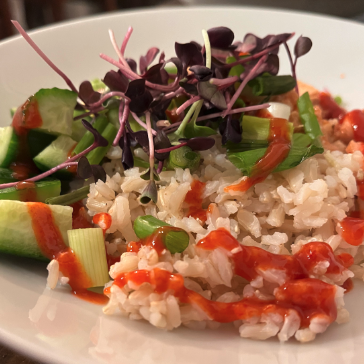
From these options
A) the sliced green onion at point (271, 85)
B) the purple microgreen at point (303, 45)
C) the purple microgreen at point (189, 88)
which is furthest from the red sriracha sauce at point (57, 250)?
the purple microgreen at point (303, 45)

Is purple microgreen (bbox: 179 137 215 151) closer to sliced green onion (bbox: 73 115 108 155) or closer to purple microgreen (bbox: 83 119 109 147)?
purple microgreen (bbox: 83 119 109 147)

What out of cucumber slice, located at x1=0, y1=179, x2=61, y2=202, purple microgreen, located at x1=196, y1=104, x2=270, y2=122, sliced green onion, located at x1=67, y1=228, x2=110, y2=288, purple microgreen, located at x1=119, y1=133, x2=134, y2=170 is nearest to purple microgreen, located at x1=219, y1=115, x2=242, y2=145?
purple microgreen, located at x1=196, y1=104, x2=270, y2=122

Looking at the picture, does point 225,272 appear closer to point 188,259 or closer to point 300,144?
point 188,259

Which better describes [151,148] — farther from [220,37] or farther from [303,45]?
[303,45]

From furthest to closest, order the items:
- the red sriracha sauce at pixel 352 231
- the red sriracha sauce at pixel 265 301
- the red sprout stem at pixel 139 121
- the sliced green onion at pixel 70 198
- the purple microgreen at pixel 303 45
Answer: the purple microgreen at pixel 303 45 → the red sprout stem at pixel 139 121 → the sliced green onion at pixel 70 198 → the red sriracha sauce at pixel 352 231 → the red sriracha sauce at pixel 265 301

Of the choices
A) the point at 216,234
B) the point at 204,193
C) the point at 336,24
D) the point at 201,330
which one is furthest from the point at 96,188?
the point at 336,24

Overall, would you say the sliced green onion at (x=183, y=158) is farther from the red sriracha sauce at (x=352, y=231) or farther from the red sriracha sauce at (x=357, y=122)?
the red sriracha sauce at (x=357, y=122)

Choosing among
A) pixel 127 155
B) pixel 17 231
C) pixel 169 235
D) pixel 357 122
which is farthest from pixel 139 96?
pixel 357 122
